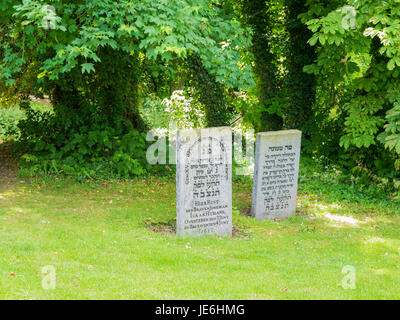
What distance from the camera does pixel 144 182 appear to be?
1280 cm

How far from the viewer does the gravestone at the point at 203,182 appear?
337 inches

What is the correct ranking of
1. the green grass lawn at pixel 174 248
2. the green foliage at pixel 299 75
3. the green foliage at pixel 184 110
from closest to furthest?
the green grass lawn at pixel 174 248
the green foliage at pixel 299 75
the green foliage at pixel 184 110

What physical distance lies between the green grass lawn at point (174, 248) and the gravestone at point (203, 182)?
35cm

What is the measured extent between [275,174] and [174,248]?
11.1ft

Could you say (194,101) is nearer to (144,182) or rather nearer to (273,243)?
(144,182)

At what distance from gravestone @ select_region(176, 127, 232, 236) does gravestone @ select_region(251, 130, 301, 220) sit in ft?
4.26

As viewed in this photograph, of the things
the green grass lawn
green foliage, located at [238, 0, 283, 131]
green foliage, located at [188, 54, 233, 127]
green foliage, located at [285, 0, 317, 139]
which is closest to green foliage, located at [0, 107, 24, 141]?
the green grass lawn

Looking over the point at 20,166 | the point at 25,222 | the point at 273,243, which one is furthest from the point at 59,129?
the point at 273,243

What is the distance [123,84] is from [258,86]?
453cm

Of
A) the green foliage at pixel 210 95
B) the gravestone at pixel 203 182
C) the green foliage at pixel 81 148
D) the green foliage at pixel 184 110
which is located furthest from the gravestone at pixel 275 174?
the green foliage at pixel 184 110

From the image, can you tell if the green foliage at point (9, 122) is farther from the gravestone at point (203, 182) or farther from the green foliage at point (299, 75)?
the gravestone at point (203, 182)

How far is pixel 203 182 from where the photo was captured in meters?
8.80

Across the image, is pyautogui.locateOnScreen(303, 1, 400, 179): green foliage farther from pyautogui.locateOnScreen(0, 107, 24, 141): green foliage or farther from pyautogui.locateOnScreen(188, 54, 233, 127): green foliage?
pyautogui.locateOnScreen(0, 107, 24, 141): green foliage

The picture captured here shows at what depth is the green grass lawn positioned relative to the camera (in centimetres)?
607
